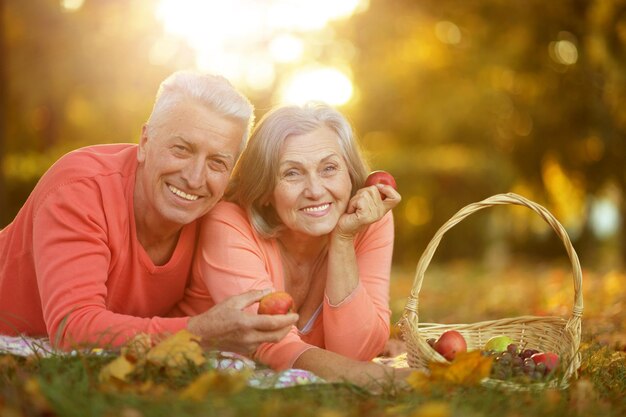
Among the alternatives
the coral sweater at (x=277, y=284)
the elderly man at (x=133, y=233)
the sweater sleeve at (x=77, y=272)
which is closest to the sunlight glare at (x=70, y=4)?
the elderly man at (x=133, y=233)

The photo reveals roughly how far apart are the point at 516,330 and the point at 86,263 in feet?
6.91

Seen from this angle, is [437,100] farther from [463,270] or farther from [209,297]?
[209,297]

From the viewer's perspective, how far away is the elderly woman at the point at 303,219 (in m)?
3.67

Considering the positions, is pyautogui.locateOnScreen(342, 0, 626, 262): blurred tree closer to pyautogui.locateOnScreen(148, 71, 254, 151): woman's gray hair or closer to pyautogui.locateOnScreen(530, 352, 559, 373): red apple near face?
pyautogui.locateOnScreen(148, 71, 254, 151): woman's gray hair

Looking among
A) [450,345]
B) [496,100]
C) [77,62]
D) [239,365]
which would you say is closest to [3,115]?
[77,62]

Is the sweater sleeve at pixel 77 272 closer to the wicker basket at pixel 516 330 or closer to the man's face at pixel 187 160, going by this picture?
the man's face at pixel 187 160

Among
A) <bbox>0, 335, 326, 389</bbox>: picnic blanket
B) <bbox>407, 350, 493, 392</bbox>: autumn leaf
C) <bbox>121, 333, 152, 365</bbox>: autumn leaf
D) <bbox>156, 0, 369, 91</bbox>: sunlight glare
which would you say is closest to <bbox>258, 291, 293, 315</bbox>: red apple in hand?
<bbox>0, 335, 326, 389</bbox>: picnic blanket

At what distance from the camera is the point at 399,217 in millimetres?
12570

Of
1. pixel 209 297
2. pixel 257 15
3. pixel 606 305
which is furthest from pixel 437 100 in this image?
pixel 209 297

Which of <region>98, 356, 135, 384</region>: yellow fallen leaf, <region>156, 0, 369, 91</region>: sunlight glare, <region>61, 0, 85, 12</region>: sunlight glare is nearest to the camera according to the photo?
<region>98, 356, 135, 384</region>: yellow fallen leaf

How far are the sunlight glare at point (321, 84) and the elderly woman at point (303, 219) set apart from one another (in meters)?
12.0

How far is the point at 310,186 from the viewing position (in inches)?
144

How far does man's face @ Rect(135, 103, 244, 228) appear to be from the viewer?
11.6 feet

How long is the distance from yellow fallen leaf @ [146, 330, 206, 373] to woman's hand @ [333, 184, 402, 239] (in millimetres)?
996
